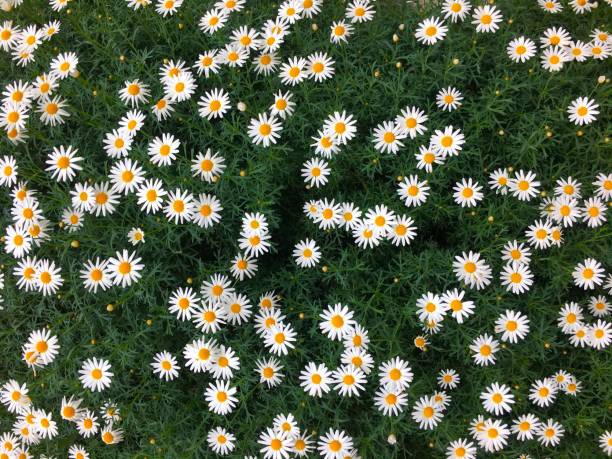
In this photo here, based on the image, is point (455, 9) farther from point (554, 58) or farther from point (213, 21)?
point (213, 21)

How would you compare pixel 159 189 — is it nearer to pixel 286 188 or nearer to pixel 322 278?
pixel 286 188

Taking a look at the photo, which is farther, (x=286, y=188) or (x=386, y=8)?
(x=386, y=8)

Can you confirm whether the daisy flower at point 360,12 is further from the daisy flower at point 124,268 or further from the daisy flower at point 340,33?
the daisy flower at point 124,268

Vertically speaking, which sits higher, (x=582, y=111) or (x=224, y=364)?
(x=582, y=111)

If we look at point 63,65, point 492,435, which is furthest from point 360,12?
point 492,435

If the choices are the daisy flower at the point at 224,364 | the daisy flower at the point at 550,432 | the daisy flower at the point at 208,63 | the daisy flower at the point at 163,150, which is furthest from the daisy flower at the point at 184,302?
the daisy flower at the point at 550,432

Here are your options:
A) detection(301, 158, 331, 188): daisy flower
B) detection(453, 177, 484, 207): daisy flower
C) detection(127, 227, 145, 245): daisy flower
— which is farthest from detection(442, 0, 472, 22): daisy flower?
detection(127, 227, 145, 245): daisy flower

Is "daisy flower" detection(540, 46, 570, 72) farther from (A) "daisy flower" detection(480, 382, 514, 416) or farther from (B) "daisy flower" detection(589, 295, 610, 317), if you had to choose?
(A) "daisy flower" detection(480, 382, 514, 416)

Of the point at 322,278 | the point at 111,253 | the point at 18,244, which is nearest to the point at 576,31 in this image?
the point at 322,278
